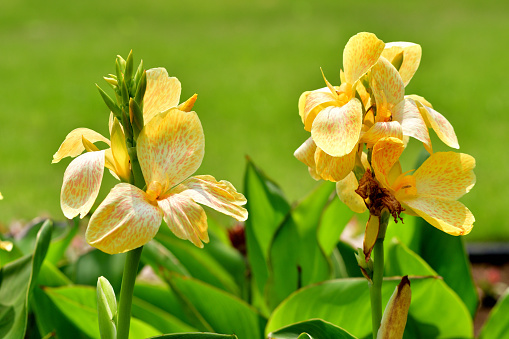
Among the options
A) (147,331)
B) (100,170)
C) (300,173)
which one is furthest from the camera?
(300,173)

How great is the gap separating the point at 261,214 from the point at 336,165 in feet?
2.13

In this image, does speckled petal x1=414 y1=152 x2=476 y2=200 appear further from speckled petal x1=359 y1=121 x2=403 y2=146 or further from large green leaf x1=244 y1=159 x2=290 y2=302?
large green leaf x1=244 y1=159 x2=290 y2=302

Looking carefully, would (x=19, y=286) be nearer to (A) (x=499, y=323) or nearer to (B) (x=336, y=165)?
(B) (x=336, y=165)

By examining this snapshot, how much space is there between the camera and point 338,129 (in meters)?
0.60

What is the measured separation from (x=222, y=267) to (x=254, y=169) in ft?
0.74

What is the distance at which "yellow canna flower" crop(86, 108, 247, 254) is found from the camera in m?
0.54

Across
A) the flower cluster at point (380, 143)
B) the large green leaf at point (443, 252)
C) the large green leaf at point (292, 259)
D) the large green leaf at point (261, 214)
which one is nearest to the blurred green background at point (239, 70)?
the large green leaf at point (261, 214)

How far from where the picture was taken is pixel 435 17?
8.89 m

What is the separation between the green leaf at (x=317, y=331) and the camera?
2.33 ft

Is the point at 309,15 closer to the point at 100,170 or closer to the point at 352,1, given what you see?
the point at 352,1

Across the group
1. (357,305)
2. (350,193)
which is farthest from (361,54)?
(357,305)

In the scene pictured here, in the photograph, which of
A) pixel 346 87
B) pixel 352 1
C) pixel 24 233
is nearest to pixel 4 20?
pixel 352 1

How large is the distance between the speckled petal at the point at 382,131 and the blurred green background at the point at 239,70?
249 cm

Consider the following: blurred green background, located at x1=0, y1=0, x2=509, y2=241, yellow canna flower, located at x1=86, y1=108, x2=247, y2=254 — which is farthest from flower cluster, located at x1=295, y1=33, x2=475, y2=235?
blurred green background, located at x1=0, y1=0, x2=509, y2=241
